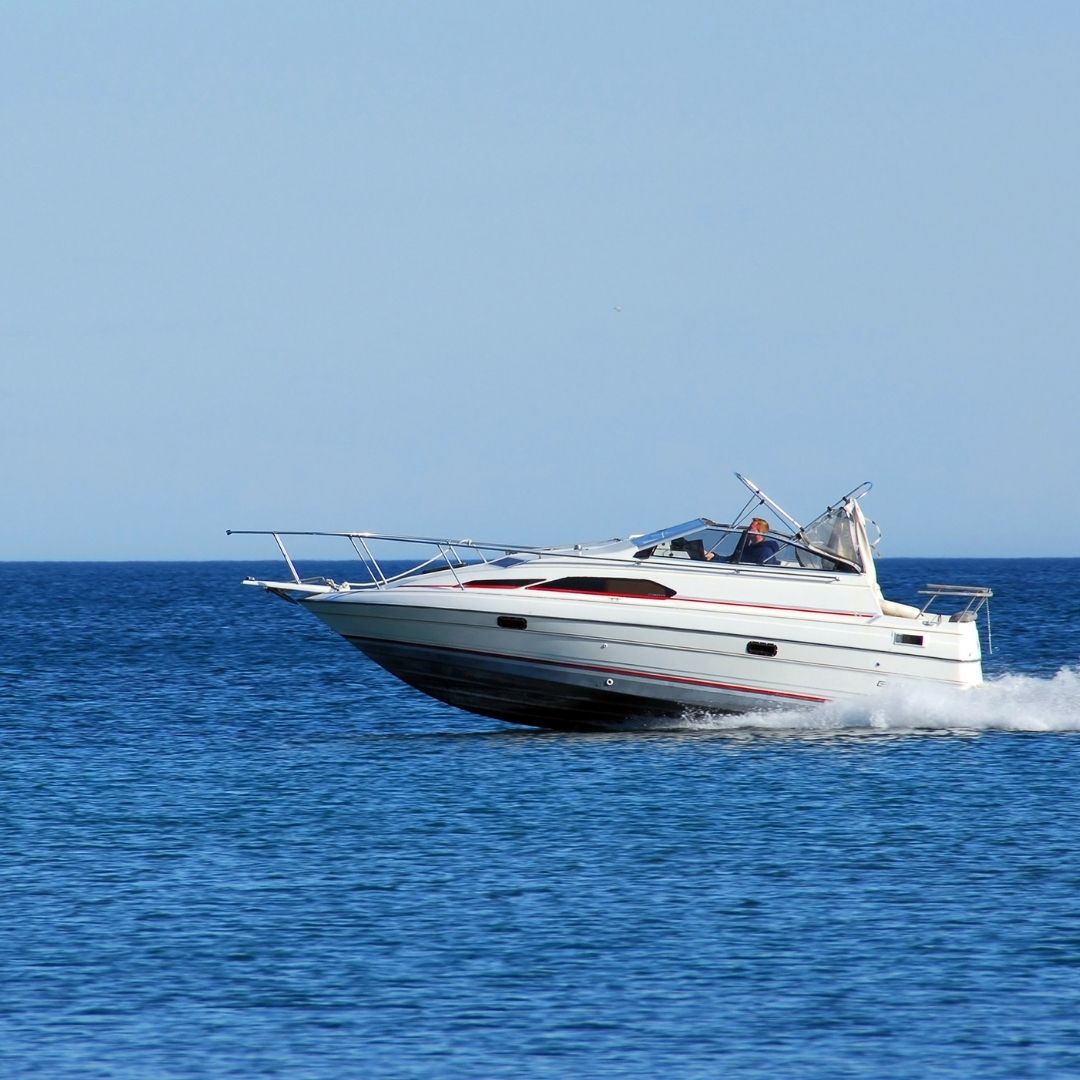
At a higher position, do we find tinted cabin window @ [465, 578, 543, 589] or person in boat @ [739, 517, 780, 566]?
person in boat @ [739, 517, 780, 566]

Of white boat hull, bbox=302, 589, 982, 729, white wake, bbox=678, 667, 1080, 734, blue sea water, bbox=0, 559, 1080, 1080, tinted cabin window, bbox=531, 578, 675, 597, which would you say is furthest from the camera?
white wake, bbox=678, 667, 1080, 734

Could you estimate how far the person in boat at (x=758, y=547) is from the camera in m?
22.4

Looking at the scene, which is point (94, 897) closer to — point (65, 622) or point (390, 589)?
point (390, 589)

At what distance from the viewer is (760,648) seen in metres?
22.2

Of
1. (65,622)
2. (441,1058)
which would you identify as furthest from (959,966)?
(65,622)

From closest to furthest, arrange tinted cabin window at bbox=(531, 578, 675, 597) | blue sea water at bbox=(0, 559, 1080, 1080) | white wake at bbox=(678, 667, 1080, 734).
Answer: blue sea water at bbox=(0, 559, 1080, 1080) < tinted cabin window at bbox=(531, 578, 675, 597) < white wake at bbox=(678, 667, 1080, 734)

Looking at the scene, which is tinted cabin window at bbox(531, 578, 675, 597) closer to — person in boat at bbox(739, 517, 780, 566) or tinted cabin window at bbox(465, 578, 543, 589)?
tinted cabin window at bbox(465, 578, 543, 589)

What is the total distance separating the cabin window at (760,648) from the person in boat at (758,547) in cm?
103

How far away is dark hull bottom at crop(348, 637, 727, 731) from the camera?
22.2 metres

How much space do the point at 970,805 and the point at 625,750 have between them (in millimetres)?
4681

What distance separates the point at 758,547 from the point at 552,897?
905 centimetres

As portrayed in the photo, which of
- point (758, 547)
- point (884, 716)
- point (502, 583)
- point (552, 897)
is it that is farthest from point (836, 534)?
point (552, 897)

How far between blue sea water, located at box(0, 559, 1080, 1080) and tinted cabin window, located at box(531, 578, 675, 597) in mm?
1958

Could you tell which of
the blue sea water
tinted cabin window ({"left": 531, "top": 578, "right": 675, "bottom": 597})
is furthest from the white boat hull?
the blue sea water
